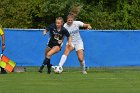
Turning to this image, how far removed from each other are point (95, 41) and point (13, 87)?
720 centimetres

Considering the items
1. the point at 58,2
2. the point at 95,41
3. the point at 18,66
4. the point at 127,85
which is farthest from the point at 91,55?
the point at 58,2

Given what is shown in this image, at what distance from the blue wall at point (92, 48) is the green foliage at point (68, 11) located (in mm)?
15862

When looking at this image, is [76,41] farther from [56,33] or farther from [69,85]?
[69,85]

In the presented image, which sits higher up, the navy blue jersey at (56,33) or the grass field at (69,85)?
the navy blue jersey at (56,33)

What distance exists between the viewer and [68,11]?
3400 cm

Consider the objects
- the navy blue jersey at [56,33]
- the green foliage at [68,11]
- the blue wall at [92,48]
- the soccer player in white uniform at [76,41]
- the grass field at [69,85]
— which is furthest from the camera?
the green foliage at [68,11]

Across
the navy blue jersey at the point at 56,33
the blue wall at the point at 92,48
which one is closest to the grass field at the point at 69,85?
the navy blue jersey at the point at 56,33

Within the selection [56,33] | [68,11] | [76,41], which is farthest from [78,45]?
[68,11]

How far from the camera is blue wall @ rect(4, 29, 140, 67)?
57.8 ft

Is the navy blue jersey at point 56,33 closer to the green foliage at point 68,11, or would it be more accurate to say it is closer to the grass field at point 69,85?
the grass field at point 69,85

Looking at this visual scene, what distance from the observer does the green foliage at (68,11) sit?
3450cm

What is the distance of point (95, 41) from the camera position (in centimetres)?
1798

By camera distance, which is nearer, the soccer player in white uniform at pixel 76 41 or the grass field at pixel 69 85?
the grass field at pixel 69 85

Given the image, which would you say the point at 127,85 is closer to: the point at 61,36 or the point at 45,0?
the point at 61,36
